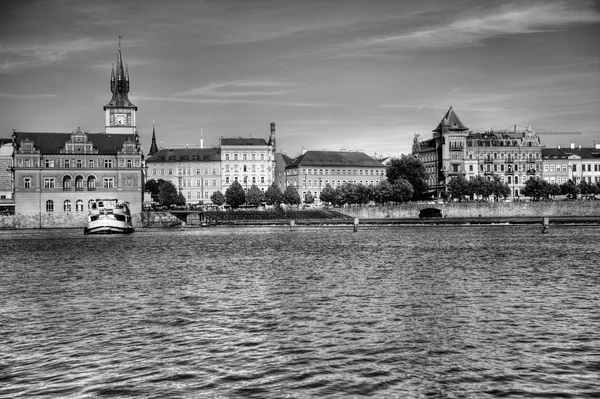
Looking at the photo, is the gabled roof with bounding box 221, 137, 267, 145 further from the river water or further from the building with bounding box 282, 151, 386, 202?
the river water

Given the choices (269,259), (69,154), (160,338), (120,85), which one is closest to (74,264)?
(269,259)

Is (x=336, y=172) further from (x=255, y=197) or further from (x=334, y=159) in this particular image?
(x=255, y=197)

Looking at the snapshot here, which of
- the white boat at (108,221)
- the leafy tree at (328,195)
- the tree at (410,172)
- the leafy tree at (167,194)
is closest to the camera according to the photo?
the white boat at (108,221)

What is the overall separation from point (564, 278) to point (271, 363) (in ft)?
67.8

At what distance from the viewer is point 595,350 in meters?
17.9

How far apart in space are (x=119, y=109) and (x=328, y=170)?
4670cm

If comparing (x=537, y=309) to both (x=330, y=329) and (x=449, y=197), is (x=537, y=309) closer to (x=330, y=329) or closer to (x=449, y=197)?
(x=330, y=329)

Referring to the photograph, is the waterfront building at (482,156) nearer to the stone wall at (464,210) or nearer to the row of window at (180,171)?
the stone wall at (464,210)

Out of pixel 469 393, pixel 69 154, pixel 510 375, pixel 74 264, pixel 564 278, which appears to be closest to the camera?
pixel 469 393

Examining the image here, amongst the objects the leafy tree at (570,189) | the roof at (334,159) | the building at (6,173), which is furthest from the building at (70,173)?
the leafy tree at (570,189)

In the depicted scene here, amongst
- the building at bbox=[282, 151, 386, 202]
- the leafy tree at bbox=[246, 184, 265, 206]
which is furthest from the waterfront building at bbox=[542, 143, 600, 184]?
the leafy tree at bbox=[246, 184, 265, 206]

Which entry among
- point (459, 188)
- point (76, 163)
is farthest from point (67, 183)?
point (459, 188)

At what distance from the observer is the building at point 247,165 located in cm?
16100

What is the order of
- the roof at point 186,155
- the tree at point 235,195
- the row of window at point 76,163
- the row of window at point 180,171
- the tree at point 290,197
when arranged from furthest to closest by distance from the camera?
1. the roof at point 186,155
2. the row of window at point 180,171
3. the tree at point 290,197
4. the tree at point 235,195
5. the row of window at point 76,163
